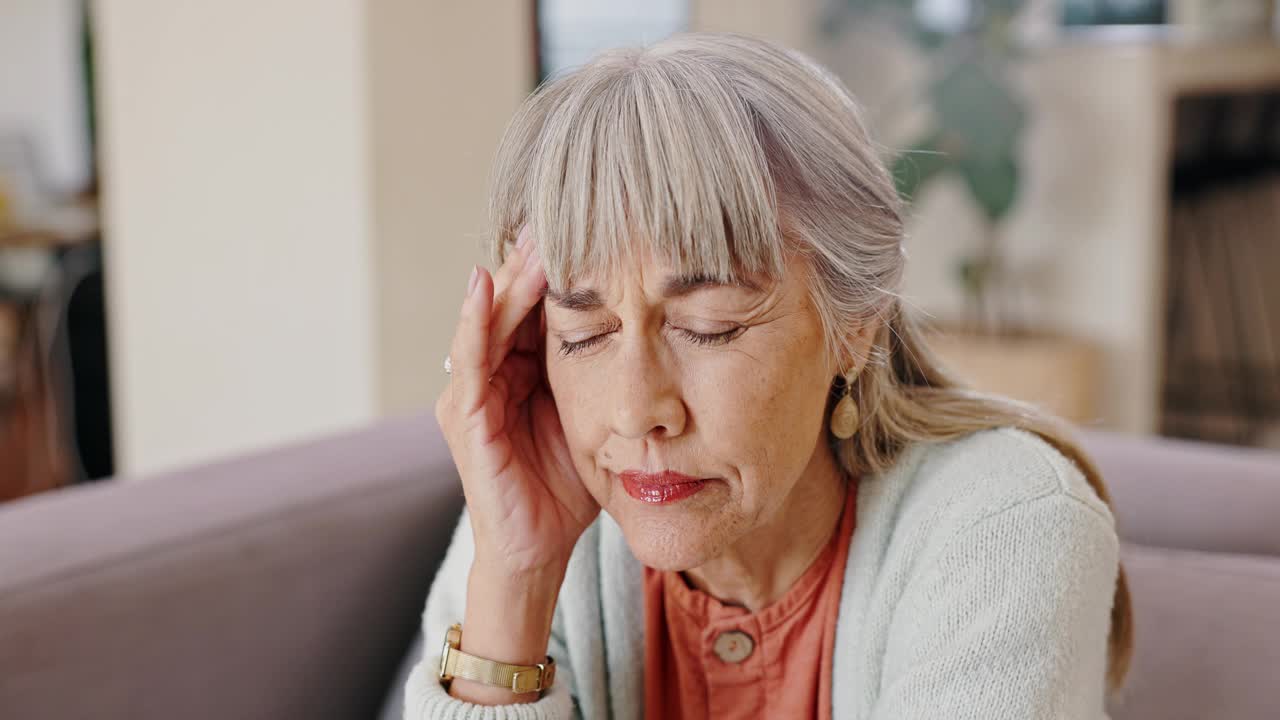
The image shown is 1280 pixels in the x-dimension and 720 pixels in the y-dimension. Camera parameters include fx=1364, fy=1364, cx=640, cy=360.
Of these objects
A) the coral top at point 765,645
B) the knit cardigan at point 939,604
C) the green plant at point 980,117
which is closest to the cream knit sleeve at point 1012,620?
the knit cardigan at point 939,604

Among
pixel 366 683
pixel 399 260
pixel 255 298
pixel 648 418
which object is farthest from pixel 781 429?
pixel 255 298

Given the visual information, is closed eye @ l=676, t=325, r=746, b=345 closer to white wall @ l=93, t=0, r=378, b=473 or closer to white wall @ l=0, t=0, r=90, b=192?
white wall @ l=93, t=0, r=378, b=473

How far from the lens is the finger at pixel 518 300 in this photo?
1.14m

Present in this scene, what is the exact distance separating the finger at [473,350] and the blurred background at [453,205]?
0.24 metres

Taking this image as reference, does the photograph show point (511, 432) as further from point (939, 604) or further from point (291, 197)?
point (291, 197)

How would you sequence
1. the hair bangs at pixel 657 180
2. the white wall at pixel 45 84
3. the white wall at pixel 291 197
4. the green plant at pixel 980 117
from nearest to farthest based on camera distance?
the hair bangs at pixel 657 180
the white wall at pixel 291 197
the green plant at pixel 980 117
the white wall at pixel 45 84

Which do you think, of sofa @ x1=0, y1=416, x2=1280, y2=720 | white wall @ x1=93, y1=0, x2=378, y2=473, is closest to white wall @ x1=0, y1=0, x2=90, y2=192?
white wall @ x1=93, y1=0, x2=378, y2=473

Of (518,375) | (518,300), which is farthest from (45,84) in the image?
(518,300)

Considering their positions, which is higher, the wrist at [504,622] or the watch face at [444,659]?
the wrist at [504,622]

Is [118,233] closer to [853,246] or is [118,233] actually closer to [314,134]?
[314,134]

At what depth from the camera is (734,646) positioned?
1295 mm

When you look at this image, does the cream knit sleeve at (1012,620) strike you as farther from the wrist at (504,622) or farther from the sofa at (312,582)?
the wrist at (504,622)

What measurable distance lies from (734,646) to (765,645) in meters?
0.03

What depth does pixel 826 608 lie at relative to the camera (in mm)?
1277
